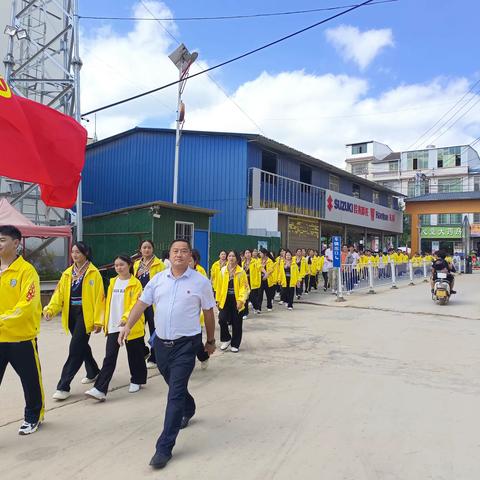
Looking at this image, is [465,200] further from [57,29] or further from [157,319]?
[157,319]

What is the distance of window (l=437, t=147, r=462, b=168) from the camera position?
60188 millimetres

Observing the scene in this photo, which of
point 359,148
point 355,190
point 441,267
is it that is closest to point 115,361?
point 441,267

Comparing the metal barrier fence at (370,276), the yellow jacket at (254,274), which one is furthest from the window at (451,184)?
the yellow jacket at (254,274)

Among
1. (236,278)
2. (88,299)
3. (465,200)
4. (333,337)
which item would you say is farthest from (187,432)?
(465,200)

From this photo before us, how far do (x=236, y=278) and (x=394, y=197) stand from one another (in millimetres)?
32092

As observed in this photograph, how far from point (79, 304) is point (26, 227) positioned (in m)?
6.08

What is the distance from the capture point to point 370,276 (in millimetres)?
16734

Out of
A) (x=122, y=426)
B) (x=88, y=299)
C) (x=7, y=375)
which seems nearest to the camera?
(x=122, y=426)

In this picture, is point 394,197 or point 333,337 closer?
point 333,337

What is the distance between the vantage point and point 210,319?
13.8 feet

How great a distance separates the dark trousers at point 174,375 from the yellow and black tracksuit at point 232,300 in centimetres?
354

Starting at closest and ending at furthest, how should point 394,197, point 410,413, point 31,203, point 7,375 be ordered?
point 410,413, point 7,375, point 31,203, point 394,197

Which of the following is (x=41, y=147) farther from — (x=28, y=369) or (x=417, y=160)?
(x=417, y=160)

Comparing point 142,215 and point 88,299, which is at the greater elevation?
point 142,215
